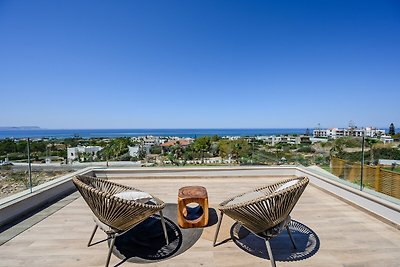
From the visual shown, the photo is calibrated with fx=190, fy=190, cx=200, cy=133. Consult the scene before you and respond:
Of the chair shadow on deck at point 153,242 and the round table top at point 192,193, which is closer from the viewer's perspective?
the chair shadow on deck at point 153,242

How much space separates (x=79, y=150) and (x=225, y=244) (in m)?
3.99

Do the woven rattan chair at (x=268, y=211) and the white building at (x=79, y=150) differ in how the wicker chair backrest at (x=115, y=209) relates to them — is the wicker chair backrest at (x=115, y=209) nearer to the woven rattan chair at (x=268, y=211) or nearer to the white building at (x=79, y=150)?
the woven rattan chair at (x=268, y=211)

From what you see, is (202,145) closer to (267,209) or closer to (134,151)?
(134,151)

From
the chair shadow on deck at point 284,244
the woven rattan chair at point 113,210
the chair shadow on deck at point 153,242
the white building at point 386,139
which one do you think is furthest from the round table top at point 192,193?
the white building at point 386,139

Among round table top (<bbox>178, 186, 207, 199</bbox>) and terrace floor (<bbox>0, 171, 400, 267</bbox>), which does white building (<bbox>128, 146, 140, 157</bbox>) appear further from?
round table top (<bbox>178, 186, 207, 199</bbox>)

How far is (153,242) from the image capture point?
2000 millimetres

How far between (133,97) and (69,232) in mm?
19313

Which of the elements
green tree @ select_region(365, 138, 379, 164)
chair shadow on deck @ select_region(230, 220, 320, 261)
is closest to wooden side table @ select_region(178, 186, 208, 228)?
chair shadow on deck @ select_region(230, 220, 320, 261)

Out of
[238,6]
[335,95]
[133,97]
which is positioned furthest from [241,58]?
[335,95]

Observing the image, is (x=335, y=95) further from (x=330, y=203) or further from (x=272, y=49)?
(x=330, y=203)

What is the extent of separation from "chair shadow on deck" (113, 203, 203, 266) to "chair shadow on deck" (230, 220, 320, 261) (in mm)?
467

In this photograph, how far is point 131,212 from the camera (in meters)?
1.56

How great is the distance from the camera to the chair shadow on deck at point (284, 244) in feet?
5.76

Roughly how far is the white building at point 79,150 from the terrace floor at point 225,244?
1.60 metres
